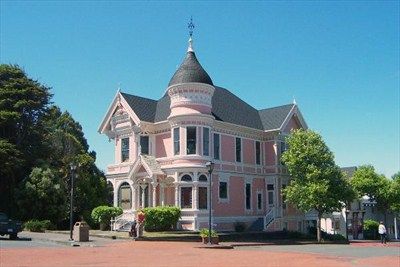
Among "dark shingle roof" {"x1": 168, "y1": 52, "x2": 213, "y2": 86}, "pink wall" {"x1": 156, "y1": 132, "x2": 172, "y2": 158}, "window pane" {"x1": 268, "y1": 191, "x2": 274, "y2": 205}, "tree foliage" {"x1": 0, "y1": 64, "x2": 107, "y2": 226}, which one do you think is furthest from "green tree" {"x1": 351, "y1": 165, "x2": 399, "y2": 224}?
"tree foliage" {"x1": 0, "y1": 64, "x2": 107, "y2": 226}

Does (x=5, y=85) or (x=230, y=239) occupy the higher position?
(x=5, y=85)

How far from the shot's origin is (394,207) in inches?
2345

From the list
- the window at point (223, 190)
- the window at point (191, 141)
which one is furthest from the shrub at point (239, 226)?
the window at point (191, 141)

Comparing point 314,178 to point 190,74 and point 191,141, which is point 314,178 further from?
point 190,74

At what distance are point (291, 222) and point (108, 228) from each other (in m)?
16.9

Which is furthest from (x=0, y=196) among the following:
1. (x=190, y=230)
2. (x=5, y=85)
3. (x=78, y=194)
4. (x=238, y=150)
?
(x=238, y=150)

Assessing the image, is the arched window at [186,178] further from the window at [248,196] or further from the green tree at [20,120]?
the green tree at [20,120]

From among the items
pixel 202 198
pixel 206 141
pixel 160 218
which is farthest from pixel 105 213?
pixel 206 141

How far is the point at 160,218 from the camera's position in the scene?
1419 inches

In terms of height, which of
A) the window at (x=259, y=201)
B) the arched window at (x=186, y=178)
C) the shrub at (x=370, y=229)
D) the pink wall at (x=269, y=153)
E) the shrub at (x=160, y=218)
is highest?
the pink wall at (x=269, y=153)

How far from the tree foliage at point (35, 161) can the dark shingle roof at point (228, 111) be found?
8667 millimetres

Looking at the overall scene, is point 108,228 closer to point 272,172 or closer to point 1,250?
point 272,172

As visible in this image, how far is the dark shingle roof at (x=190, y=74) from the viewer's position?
3928cm

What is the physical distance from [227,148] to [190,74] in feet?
24.0
